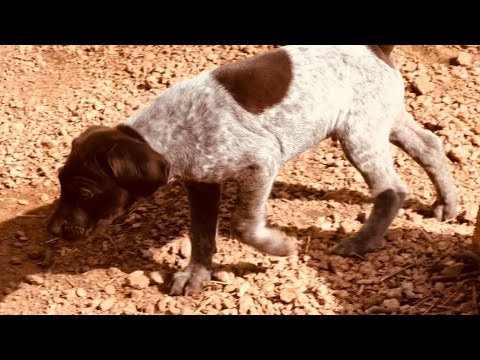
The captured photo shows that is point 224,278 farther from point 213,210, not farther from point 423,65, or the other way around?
point 423,65

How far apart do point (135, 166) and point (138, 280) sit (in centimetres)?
102

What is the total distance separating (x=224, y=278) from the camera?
201 inches

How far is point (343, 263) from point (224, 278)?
0.91 meters

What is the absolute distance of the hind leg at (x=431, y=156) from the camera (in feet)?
18.1

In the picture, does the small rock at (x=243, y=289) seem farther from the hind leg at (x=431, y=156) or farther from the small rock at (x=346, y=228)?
the hind leg at (x=431, y=156)

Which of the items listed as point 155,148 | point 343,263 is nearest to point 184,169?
point 155,148

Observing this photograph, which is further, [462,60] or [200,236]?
[462,60]

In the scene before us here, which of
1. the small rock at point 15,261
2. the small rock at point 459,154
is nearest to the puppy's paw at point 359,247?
the small rock at point 459,154

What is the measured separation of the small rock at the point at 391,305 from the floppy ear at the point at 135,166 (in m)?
1.75

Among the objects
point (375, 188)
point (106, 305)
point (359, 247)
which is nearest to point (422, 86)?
point (375, 188)

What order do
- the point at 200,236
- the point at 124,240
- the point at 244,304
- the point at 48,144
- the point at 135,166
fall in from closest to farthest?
the point at 135,166
the point at 244,304
the point at 200,236
the point at 124,240
the point at 48,144

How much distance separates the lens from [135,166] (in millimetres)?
4570

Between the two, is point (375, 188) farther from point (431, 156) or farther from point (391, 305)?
point (391, 305)

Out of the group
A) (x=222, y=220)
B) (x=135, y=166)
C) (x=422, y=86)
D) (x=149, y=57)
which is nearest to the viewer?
(x=135, y=166)
